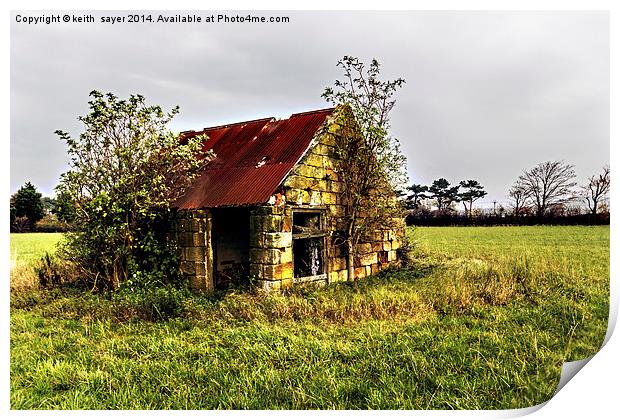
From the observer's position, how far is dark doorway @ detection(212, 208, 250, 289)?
30.5 ft

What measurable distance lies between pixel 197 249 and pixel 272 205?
1.84 meters

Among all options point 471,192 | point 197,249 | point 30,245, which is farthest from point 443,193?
point 30,245

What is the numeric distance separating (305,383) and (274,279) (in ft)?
9.35

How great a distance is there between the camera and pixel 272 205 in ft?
23.8

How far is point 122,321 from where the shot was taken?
6.24m

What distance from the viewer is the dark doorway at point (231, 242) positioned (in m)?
9.29

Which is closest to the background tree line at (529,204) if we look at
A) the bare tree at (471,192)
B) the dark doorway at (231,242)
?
the bare tree at (471,192)

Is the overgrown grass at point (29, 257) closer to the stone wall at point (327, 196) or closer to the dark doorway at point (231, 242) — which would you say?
the dark doorway at point (231, 242)

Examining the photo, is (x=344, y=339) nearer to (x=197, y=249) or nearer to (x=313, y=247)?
(x=313, y=247)

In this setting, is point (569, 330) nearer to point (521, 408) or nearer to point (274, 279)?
point (521, 408)

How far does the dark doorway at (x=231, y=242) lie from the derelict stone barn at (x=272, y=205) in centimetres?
2

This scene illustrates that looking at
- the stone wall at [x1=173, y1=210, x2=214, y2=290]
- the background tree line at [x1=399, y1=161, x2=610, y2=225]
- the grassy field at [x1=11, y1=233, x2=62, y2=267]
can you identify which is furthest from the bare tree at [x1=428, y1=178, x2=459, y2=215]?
the grassy field at [x1=11, y1=233, x2=62, y2=267]

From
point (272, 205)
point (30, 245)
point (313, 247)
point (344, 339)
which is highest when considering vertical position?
point (272, 205)
